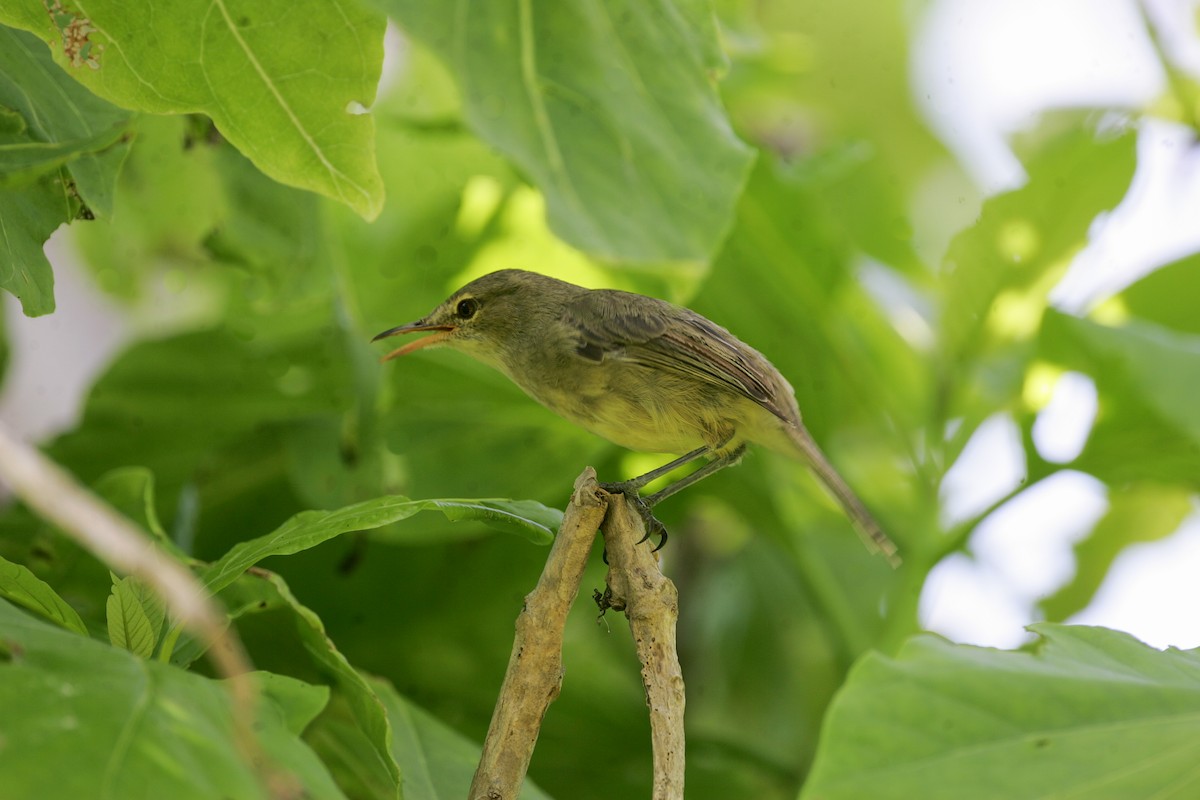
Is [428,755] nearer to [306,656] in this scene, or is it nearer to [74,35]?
[306,656]

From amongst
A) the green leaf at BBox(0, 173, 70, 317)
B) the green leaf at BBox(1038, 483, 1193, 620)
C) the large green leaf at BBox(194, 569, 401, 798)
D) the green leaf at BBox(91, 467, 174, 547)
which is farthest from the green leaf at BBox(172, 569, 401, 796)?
the green leaf at BBox(1038, 483, 1193, 620)

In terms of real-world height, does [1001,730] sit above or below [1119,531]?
below

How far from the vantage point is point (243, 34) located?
1.43 m

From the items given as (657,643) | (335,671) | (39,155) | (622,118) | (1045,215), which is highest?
(1045,215)

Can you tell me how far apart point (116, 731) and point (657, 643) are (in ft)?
1.97

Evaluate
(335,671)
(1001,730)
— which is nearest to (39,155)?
(335,671)

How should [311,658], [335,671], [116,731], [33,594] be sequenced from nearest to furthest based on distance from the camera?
[116,731] → [33,594] → [335,671] → [311,658]

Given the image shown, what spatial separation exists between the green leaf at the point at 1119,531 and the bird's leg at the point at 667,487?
0.95 meters

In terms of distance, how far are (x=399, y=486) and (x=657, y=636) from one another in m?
0.98

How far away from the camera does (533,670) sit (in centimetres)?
133

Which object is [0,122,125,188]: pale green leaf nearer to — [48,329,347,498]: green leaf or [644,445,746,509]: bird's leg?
[48,329,347,498]: green leaf

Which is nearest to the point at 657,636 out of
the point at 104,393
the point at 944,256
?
the point at 944,256

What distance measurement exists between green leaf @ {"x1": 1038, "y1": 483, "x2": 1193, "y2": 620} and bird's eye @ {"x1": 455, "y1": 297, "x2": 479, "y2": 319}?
145cm

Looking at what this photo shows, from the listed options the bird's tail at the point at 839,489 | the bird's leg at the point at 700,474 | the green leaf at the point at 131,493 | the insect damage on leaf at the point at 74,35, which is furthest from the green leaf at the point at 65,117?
the bird's tail at the point at 839,489
